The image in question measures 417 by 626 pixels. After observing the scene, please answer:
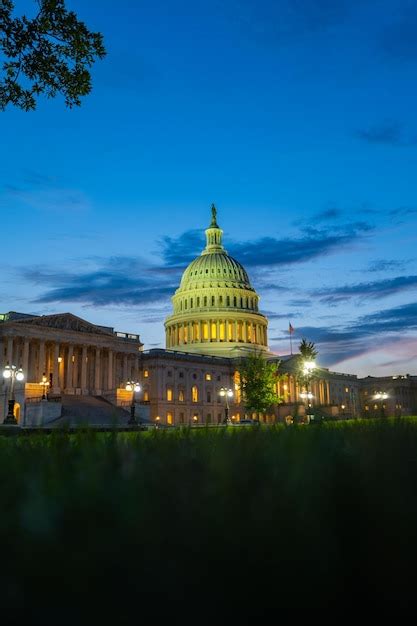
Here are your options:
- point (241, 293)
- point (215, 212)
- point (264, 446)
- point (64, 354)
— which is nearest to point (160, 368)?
point (64, 354)

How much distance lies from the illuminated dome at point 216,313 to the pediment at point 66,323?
46411mm

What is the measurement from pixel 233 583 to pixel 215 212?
6924 inches

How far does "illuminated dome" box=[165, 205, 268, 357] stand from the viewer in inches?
5418

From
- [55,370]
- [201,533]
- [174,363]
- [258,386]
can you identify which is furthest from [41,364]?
[201,533]

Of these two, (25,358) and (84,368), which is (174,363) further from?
(25,358)

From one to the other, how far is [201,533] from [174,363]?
10664 centimetres

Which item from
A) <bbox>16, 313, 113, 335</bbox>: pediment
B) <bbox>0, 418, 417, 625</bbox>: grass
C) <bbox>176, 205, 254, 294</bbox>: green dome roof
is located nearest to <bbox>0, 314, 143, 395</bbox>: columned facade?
<bbox>16, 313, 113, 335</bbox>: pediment

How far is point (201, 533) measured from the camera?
2285mm

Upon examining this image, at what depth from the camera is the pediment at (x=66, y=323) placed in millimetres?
81306

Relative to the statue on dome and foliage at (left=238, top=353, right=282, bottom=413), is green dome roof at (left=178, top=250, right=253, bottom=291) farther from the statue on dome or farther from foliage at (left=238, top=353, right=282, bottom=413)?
foliage at (left=238, top=353, right=282, bottom=413)

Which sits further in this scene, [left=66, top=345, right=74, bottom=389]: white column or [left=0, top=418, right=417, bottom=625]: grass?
[left=66, top=345, right=74, bottom=389]: white column

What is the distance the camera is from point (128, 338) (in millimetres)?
95750

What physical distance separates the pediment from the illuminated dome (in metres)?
46.4

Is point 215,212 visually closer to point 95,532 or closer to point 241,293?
point 241,293
